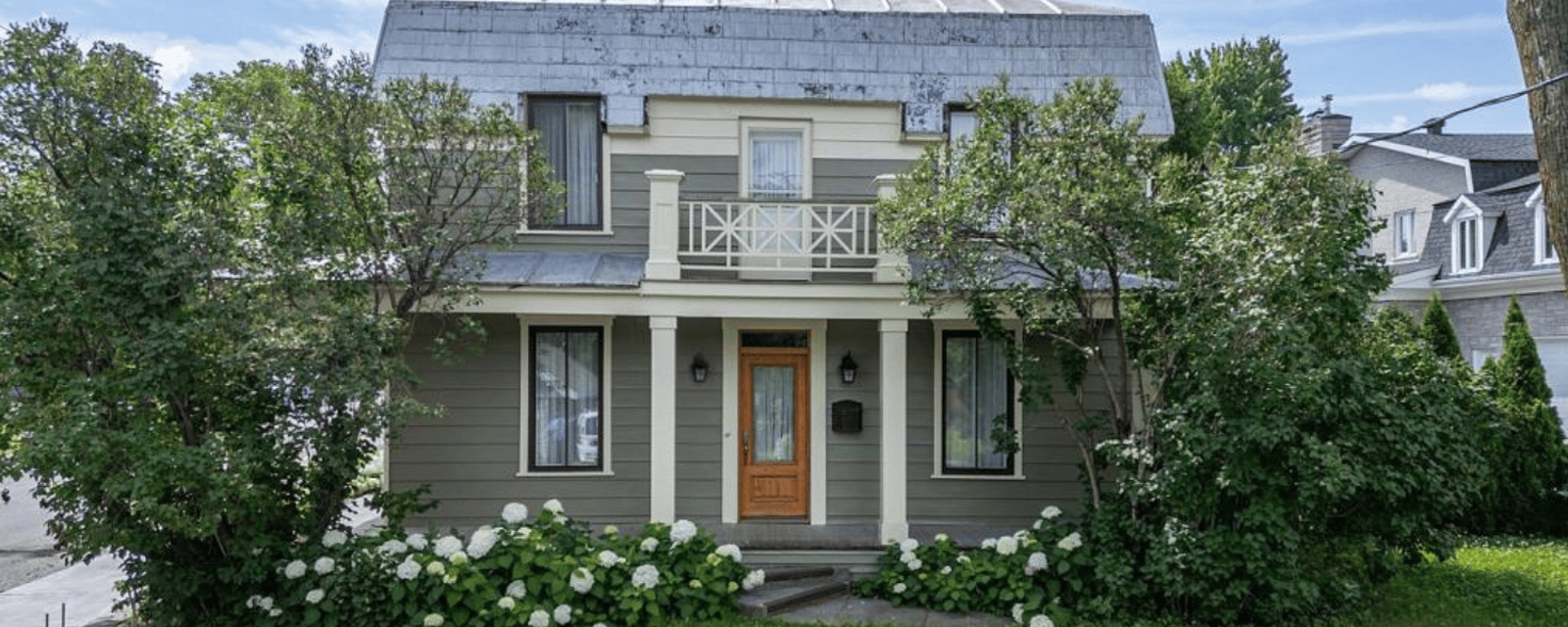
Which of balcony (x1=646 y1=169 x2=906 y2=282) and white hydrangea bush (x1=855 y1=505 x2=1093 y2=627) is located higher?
balcony (x1=646 y1=169 x2=906 y2=282)

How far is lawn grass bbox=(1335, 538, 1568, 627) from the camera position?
8344mm

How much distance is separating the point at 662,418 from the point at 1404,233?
19.2m

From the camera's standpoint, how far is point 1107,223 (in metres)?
8.02

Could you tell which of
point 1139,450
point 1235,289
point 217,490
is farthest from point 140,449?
point 1235,289

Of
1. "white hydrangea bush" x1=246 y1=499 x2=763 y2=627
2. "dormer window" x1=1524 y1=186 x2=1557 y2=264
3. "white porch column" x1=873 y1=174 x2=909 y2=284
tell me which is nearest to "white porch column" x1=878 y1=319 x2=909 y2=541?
"white porch column" x1=873 y1=174 x2=909 y2=284

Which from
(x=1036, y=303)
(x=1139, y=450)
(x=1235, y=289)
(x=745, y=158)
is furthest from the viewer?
(x=745, y=158)

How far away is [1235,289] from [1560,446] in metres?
7.85

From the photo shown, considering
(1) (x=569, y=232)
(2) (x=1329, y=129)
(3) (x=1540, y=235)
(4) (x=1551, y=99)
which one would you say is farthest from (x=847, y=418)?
(2) (x=1329, y=129)

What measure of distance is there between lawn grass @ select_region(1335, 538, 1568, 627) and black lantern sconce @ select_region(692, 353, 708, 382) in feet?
20.9

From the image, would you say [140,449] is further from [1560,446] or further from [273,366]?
[1560,446]

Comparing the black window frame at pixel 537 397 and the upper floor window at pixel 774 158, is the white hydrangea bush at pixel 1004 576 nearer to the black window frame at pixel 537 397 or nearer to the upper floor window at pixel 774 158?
the black window frame at pixel 537 397

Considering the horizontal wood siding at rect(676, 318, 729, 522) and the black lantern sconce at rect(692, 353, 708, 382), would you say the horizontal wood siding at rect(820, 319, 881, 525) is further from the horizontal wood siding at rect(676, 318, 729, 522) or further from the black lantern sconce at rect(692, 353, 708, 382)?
the black lantern sconce at rect(692, 353, 708, 382)

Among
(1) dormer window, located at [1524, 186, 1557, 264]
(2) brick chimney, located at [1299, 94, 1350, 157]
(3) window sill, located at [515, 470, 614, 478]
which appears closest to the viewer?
(3) window sill, located at [515, 470, 614, 478]

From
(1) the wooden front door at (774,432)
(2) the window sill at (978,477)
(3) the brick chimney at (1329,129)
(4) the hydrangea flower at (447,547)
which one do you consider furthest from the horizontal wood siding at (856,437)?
(3) the brick chimney at (1329,129)
